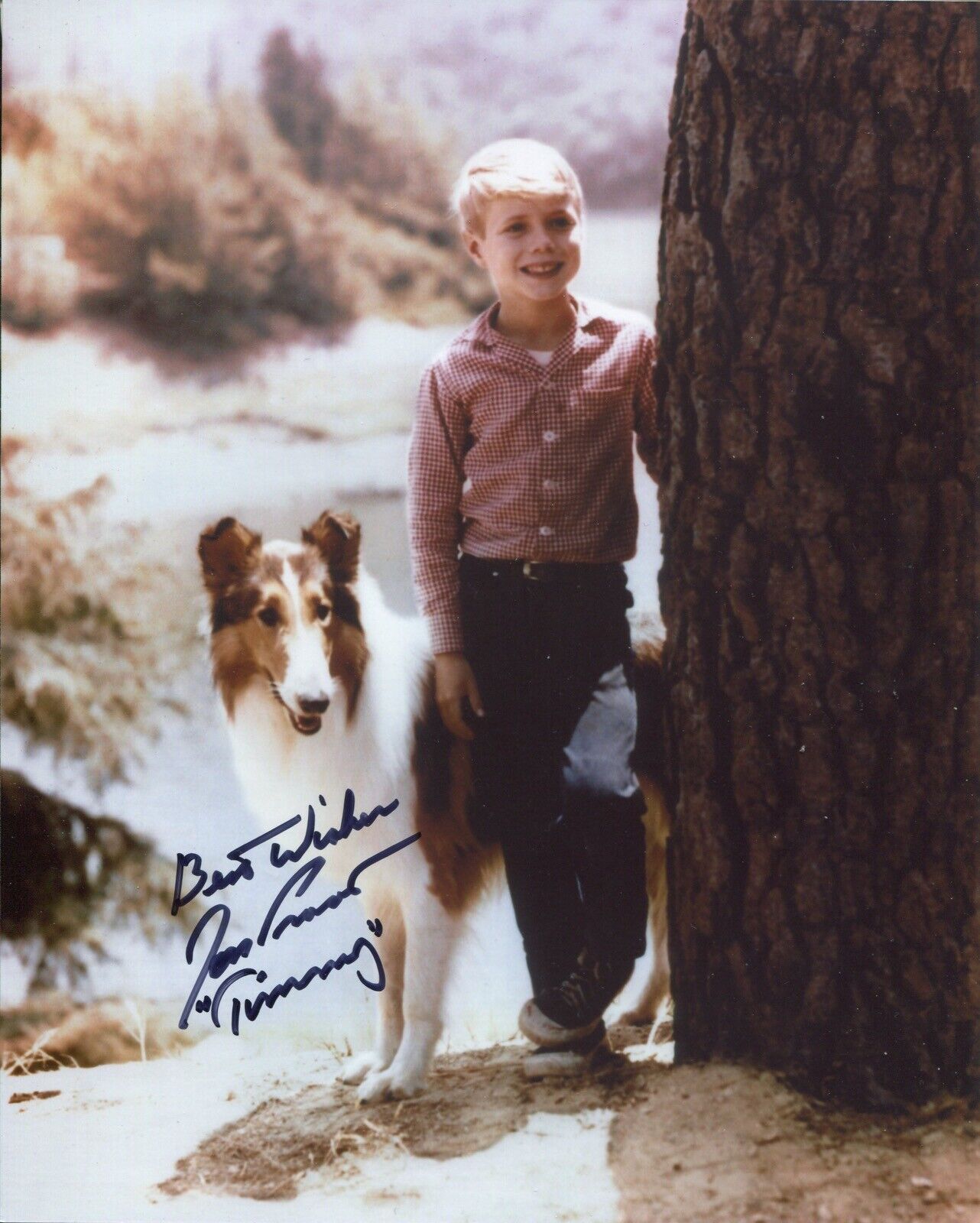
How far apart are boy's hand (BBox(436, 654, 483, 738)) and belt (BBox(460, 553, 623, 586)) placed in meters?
0.19

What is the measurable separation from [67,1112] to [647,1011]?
4.12 feet

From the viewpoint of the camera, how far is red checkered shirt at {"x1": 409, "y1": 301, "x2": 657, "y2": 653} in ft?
7.47

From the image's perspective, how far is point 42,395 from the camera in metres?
2.54

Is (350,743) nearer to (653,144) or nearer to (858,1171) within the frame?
(858,1171)

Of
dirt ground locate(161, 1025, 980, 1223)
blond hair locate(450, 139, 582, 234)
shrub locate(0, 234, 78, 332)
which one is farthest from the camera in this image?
shrub locate(0, 234, 78, 332)

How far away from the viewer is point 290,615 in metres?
2.31

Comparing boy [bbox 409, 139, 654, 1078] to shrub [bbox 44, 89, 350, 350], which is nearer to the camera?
boy [bbox 409, 139, 654, 1078]

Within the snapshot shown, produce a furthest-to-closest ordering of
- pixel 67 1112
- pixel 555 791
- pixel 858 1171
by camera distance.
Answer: pixel 67 1112 < pixel 555 791 < pixel 858 1171

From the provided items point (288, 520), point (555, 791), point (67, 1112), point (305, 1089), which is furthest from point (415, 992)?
point (288, 520)

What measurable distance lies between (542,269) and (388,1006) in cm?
153
